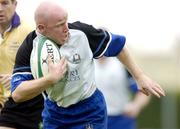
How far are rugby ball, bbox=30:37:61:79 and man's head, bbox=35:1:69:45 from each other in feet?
0.19

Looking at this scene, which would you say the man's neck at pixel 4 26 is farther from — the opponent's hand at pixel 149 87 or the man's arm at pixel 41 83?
the opponent's hand at pixel 149 87

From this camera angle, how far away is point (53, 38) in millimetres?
7570

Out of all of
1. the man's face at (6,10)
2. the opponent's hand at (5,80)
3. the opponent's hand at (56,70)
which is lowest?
the opponent's hand at (5,80)

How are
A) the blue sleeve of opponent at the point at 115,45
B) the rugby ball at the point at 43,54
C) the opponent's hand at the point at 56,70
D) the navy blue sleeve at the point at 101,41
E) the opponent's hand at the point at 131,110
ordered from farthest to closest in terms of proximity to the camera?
the opponent's hand at the point at 131,110 → the blue sleeve of opponent at the point at 115,45 → the navy blue sleeve at the point at 101,41 → the rugby ball at the point at 43,54 → the opponent's hand at the point at 56,70

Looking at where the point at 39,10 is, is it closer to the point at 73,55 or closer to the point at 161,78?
the point at 73,55


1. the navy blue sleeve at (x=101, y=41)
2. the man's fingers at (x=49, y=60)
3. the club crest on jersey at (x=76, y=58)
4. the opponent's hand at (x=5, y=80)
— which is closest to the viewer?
the man's fingers at (x=49, y=60)

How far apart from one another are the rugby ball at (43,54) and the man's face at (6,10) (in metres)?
1.28

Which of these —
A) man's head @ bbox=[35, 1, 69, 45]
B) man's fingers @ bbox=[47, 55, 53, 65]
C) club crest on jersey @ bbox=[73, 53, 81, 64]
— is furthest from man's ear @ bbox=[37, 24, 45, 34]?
club crest on jersey @ bbox=[73, 53, 81, 64]

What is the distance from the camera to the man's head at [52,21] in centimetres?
744

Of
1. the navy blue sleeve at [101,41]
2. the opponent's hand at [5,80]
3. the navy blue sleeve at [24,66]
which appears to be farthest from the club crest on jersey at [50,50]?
the opponent's hand at [5,80]

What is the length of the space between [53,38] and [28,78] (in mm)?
423

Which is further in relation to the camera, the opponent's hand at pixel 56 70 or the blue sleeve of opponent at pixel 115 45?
the blue sleeve of opponent at pixel 115 45

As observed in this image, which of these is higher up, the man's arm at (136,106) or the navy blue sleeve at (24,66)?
the navy blue sleeve at (24,66)

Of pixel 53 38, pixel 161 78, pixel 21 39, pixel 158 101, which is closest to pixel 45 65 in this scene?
pixel 53 38
